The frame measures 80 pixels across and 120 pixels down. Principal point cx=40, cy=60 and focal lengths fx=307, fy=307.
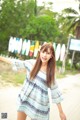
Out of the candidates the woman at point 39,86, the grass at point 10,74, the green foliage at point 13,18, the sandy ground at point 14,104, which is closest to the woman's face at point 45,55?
the woman at point 39,86

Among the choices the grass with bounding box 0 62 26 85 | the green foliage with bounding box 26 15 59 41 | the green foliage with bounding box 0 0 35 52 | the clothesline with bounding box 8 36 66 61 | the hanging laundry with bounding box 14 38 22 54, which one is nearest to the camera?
the grass with bounding box 0 62 26 85

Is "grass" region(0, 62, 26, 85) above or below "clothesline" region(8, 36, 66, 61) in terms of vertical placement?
below

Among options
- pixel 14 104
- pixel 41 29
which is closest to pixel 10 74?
pixel 14 104

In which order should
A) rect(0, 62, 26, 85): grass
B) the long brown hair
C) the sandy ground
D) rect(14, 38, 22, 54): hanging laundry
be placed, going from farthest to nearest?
rect(14, 38, 22, 54): hanging laundry, rect(0, 62, 26, 85): grass, the sandy ground, the long brown hair

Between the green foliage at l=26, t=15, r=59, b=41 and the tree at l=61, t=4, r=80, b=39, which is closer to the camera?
the green foliage at l=26, t=15, r=59, b=41

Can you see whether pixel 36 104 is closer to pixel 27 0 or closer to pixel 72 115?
pixel 72 115

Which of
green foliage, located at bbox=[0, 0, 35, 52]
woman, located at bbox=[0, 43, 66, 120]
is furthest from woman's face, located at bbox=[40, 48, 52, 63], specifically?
green foliage, located at bbox=[0, 0, 35, 52]

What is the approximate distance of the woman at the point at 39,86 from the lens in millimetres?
2960

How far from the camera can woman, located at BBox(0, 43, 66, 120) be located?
2.96m

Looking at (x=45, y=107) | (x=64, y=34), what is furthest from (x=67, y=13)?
(x=45, y=107)

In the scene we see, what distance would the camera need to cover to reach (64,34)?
82.0 ft

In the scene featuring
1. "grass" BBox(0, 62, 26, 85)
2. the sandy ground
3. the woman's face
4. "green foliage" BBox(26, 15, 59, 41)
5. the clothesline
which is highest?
the woman's face

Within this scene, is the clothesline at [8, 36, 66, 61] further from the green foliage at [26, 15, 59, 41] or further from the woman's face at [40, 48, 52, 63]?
the woman's face at [40, 48, 52, 63]

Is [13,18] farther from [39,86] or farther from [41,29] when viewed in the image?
[39,86]
